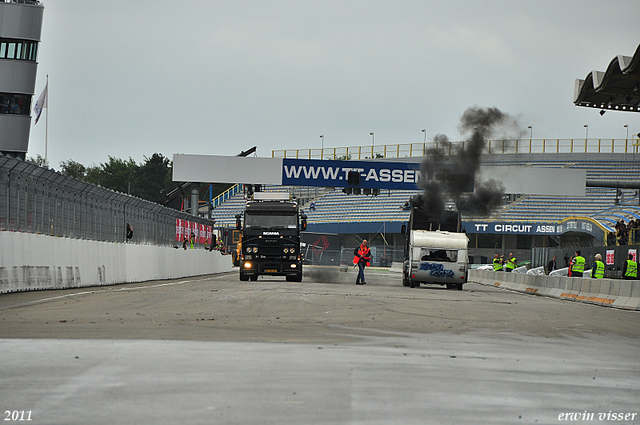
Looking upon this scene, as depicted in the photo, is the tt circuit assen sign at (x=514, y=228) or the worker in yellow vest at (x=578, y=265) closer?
the worker in yellow vest at (x=578, y=265)

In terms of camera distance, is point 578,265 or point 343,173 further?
point 343,173

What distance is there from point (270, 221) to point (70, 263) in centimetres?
1094

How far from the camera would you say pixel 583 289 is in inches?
961

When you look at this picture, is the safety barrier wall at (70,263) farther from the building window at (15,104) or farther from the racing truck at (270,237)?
the building window at (15,104)

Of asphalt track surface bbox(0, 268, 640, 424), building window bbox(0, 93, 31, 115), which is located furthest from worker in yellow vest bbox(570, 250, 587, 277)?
building window bbox(0, 93, 31, 115)

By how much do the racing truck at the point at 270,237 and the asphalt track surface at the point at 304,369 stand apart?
17425 millimetres

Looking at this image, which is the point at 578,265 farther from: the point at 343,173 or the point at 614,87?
the point at 343,173

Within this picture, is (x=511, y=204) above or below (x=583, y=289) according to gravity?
above

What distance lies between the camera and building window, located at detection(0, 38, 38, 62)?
54062mm

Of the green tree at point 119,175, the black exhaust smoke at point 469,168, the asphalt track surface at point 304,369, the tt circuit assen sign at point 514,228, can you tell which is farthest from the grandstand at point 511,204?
the asphalt track surface at point 304,369

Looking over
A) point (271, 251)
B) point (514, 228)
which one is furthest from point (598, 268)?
point (514, 228)

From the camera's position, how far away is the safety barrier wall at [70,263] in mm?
17250

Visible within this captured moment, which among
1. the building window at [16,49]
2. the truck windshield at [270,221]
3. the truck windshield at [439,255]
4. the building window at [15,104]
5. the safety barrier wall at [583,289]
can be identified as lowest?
the safety barrier wall at [583,289]

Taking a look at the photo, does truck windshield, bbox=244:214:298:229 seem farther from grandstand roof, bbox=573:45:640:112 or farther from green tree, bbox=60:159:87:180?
green tree, bbox=60:159:87:180
